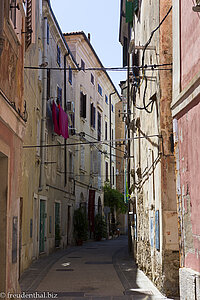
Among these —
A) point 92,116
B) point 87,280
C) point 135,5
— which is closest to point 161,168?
point 87,280

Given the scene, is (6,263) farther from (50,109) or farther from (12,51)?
(50,109)

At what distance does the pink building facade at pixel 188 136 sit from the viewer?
6.07 metres

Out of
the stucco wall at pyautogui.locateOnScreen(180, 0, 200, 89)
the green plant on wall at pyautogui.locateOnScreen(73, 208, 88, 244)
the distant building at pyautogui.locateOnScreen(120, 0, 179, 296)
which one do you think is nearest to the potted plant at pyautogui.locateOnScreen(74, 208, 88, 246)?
the green plant on wall at pyautogui.locateOnScreen(73, 208, 88, 244)

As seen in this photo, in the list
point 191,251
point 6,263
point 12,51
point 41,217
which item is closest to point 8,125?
point 12,51

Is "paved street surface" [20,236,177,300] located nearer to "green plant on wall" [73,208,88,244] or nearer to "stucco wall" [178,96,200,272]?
"stucco wall" [178,96,200,272]

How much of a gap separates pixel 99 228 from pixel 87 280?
1866 cm

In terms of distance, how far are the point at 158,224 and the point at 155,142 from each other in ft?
6.64

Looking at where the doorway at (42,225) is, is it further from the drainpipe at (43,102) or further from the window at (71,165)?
the window at (71,165)

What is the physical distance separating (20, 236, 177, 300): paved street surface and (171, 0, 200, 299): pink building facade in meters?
2.82

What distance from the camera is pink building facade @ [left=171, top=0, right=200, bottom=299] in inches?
239

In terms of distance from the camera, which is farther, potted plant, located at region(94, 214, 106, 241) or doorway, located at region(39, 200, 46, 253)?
potted plant, located at region(94, 214, 106, 241)

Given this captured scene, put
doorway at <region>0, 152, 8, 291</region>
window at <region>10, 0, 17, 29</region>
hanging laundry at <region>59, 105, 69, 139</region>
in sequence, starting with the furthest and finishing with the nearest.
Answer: hanging laundry at <region>59, 105, 69, 139</region>, window at <region>10, 0, 17, 29</region>, doorway at <region>0, 152, 8, 291</region>

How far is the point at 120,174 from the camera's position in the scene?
142 feet

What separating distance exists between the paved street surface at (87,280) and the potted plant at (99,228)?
1315 centimetres
